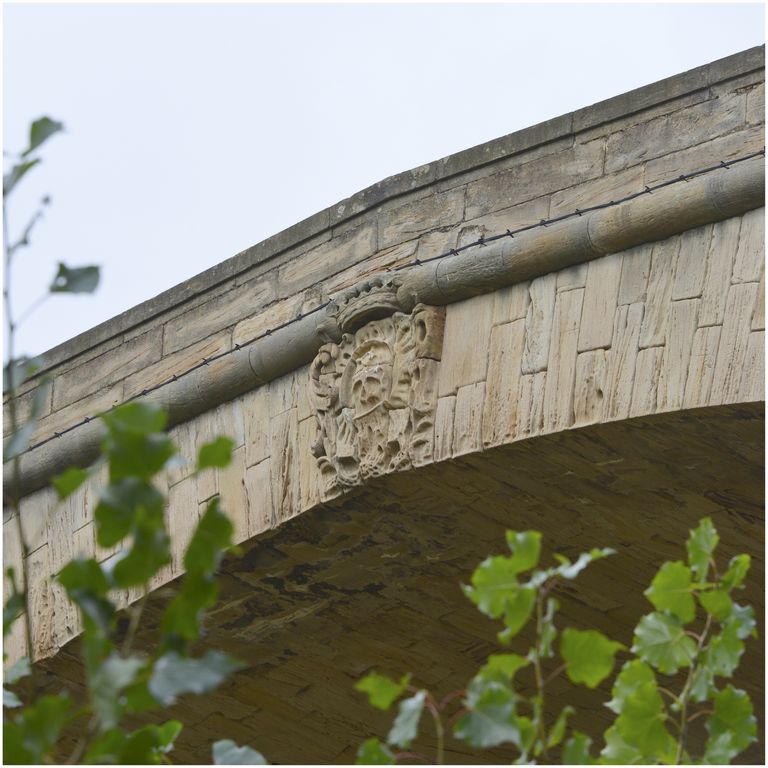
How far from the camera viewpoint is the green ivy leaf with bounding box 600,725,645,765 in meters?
1.92

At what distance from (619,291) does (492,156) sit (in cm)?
77

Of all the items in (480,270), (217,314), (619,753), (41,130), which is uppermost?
(217,314)

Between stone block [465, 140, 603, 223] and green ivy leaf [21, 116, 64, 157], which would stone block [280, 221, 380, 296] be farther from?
green ivy leaf [21, 116, 64, 157]

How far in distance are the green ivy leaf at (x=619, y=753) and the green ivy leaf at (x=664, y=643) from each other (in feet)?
0.32

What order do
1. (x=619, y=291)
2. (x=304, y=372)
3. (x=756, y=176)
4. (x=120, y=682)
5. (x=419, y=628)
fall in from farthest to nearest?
(x=419, y=628), (x=304, y=372), (x=619, y=291), (x=756, y=176), (x=120, y=682)

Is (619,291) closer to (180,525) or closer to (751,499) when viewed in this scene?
(751,499)

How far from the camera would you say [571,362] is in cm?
459

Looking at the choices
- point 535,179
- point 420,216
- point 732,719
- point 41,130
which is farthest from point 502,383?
point 41,130

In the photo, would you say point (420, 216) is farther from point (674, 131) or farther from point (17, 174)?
point (17, 174)

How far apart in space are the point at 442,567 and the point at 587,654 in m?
3.79

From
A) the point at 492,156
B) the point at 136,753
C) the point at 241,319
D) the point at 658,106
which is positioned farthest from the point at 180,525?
the point at 136,753

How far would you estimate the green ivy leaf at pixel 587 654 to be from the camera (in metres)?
1.73

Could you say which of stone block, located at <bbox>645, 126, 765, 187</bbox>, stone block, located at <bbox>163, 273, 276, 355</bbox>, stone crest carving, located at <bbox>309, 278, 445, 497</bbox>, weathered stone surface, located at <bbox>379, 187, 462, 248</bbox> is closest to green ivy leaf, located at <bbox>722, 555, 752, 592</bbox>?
stone block, located at <bbox>645, 126, 765, 187</bbox>

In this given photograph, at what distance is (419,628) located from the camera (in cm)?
591
